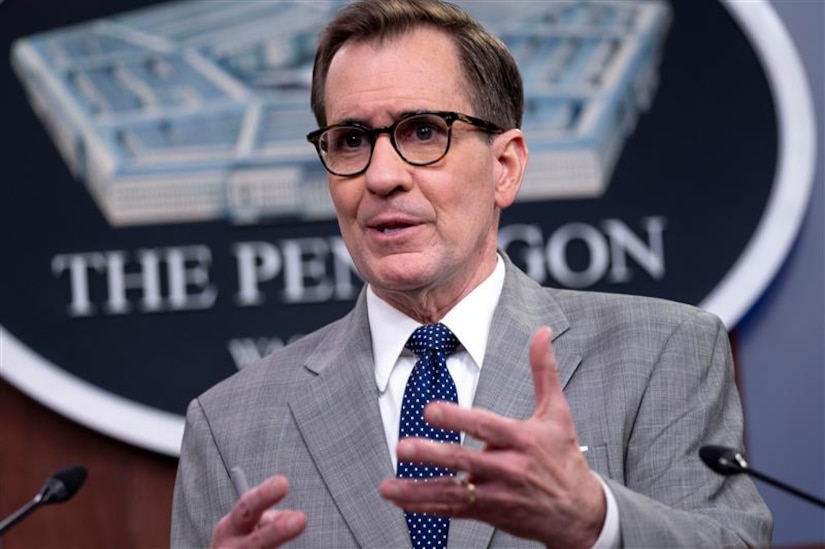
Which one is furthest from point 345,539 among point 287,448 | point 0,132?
point 0,132

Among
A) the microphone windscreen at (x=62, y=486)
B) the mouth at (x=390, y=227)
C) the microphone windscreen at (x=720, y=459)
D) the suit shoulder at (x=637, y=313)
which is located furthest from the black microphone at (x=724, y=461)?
the microphone windscreen at (x=62, y=486)

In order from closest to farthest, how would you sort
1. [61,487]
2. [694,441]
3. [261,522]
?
[261,522] < [694,441] < [61,487]

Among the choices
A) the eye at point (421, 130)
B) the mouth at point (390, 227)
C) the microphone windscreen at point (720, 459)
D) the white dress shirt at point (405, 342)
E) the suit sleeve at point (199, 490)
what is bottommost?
the suit sleeve at point (199, 490)

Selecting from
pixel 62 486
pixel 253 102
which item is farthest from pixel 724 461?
pixel 253 102

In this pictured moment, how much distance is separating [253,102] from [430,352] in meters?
1.33

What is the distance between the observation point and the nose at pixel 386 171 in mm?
1903

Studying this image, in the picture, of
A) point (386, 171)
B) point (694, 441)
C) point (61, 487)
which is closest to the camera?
point (694, 441)

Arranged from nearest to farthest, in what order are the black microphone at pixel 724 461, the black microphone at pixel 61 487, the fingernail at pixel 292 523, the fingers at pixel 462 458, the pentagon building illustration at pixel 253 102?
the fingers at pixel 462 458, the fingernail at pixel 292 523, the black microphone at pixel 724 461, the black microphone at pixel 61 487, the pentagon building illustration at pixel 253 102

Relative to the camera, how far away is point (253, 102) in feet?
10.2

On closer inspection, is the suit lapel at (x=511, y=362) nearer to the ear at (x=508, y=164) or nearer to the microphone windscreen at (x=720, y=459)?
the ear at (x=508, y=164)

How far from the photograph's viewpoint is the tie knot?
196 centimetres

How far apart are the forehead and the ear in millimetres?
111

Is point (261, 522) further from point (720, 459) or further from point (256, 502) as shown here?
point (720, 459)

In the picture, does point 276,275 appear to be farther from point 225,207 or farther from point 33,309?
point 33,309
